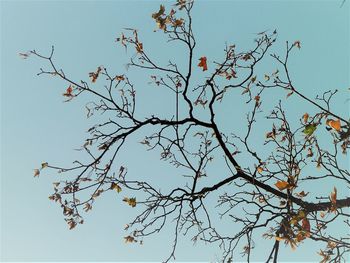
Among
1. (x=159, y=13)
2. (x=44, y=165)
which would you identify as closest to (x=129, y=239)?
(x=44, y=165)

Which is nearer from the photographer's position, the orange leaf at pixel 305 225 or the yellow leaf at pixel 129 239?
the orange leaf at pixel 305 225

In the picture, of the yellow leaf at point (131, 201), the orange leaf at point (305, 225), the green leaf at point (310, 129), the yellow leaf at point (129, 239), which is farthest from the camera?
the yellow leaf at point (129, 239)

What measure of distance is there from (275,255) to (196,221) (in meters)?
1.36

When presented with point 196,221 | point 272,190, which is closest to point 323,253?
point 272,190

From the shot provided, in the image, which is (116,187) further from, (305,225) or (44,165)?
(305,225)

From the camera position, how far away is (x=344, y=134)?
382 cm

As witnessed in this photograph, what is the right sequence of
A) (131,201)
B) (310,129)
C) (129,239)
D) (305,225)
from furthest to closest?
(129,239), (131,201), (310,129), (305,225)

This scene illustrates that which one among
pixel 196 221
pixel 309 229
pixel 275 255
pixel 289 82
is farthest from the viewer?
pixel 196 221

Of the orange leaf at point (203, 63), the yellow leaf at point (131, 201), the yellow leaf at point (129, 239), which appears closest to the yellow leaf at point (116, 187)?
the yellow leaf at point (131, 201)

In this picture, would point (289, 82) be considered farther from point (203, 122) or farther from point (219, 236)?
point (219, 236)

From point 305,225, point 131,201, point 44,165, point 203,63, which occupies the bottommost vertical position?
point 305,225

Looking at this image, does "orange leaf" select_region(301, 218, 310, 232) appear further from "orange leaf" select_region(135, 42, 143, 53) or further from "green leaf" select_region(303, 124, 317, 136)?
"orange leaf" select_region(135, 42, 143, 53)

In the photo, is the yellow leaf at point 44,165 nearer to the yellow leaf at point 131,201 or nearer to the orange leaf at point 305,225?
the yellow leaf at point 131,201

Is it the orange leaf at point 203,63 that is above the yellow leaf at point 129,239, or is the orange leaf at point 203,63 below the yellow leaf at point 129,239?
above
